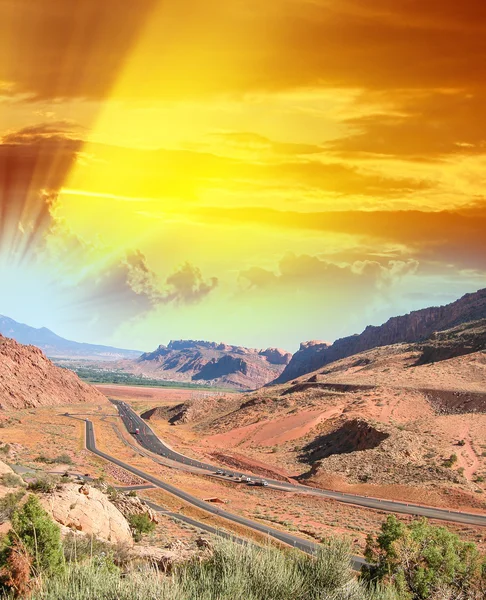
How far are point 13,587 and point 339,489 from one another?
44087 mm

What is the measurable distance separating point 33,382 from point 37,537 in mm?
116925

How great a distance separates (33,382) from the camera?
125 meters

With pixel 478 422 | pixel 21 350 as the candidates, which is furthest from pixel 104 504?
pixel 21 350

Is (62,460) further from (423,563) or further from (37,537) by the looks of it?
(423,563)

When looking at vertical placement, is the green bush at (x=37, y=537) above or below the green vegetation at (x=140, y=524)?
above

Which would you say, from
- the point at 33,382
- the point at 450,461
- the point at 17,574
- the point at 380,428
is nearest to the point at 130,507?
the point at 17,574

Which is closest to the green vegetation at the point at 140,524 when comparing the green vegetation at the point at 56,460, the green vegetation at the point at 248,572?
the green vegetation at the point at 248,572

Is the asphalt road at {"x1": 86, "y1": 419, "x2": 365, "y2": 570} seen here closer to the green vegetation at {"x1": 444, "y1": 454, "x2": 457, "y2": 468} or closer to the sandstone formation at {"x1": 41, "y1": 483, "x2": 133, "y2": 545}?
the sandstone formation at {"x1": 41, "y1": 483, "x2": 133, "y2": 545}

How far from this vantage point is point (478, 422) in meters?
63.9

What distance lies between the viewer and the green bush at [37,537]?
15.5m

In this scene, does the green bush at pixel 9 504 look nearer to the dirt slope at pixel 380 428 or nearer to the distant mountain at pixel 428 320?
the dirt slope at pixel 380 428

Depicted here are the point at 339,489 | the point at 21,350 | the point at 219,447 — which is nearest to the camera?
the point at 339,489

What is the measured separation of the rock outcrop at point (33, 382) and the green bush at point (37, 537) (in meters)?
96.4

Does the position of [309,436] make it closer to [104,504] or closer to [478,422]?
[478,422]
